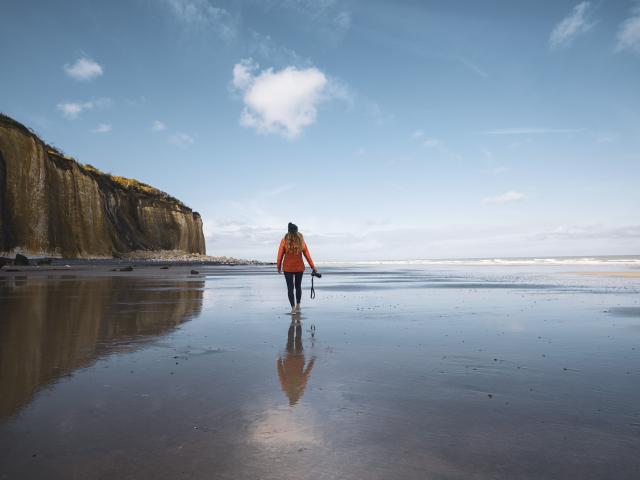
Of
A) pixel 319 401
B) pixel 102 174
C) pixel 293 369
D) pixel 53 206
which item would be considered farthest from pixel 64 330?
pixel 102 174

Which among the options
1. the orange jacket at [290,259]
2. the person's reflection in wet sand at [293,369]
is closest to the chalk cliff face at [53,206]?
the orange jacket at [290,259]

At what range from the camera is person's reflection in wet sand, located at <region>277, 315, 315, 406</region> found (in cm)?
386

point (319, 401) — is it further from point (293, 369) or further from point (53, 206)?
point (53, 206)

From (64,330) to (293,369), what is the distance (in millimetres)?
4439

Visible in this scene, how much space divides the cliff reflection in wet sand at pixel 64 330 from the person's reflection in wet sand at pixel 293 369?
2.08m

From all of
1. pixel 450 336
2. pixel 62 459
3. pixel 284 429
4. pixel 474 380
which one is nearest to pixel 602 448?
pixel 474 380

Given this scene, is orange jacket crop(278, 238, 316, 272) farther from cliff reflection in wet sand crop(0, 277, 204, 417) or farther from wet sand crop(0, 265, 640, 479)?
wet sand crop(0, 265, 640, 479)

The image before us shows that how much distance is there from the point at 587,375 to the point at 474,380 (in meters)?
1.21

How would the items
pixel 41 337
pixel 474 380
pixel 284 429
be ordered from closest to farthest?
pixel 284 429
pixel 474 380
pixel 41 337

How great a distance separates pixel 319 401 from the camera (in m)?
3.57

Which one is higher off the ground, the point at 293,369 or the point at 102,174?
the point at 102,174

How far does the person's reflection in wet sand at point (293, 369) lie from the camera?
386 cm

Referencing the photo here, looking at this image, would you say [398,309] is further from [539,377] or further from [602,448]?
[602,448]

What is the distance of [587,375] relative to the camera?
4410mm
